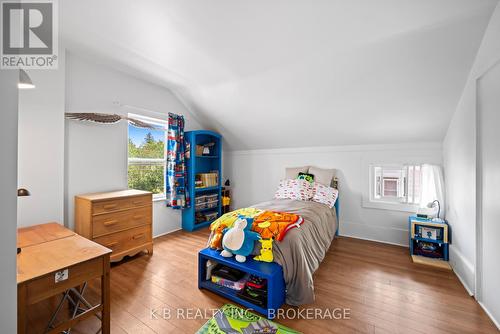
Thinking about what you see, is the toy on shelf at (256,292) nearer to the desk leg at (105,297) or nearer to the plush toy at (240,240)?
the plush toy at (240,240)

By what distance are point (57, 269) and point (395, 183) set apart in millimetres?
3806

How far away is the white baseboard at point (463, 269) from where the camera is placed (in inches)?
75.9

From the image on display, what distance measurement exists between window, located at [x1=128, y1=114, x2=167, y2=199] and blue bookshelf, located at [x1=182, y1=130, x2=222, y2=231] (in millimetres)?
434

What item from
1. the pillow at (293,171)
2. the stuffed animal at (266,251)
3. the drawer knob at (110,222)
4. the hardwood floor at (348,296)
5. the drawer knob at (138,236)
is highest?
the pillow at (293,171)

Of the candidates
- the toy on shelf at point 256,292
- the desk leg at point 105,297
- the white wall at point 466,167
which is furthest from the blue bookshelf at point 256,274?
the white wall at point 466,167

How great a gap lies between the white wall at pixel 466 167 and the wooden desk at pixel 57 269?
296 cm

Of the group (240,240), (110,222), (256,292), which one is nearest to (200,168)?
(110,222)

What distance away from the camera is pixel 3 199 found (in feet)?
1.70

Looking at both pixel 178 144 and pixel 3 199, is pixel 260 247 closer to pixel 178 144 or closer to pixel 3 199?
pixel 3 199

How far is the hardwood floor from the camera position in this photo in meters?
1.55

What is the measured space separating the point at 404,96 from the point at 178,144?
318 centimetres

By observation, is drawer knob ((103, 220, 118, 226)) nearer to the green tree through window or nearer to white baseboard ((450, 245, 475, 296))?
the green tree through window

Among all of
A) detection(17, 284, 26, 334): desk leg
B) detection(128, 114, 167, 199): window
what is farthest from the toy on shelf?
detection(128, 114, 167, 199): window

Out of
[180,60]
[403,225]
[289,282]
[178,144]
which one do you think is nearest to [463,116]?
[403,225]
